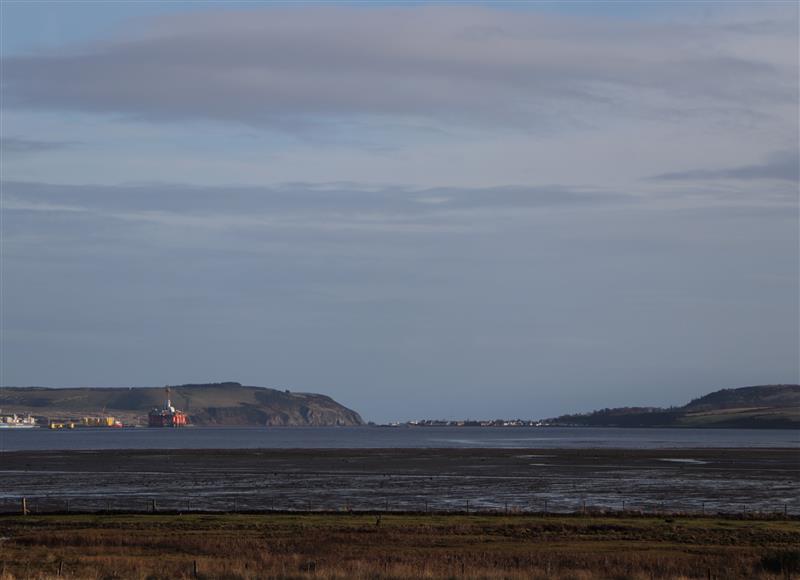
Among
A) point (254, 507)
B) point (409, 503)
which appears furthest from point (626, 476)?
point (254, 507)

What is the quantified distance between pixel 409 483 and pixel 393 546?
4470cm

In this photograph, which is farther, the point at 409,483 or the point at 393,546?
the point at 409,483

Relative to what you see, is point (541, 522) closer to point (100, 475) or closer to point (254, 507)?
point (254, 507)

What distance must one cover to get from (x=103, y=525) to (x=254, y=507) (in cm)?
1327

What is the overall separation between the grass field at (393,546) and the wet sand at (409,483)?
30.4 feet

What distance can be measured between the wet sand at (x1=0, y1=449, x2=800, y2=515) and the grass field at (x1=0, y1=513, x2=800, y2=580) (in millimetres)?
9277

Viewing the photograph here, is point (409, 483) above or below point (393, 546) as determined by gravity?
above

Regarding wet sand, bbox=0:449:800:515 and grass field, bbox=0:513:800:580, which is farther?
wet sand, bbox=0:449:800:515

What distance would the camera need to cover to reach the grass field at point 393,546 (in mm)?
43219

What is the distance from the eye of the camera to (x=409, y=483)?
96.5m

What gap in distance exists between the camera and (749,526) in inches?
2387

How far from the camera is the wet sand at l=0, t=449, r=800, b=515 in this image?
75625 mm

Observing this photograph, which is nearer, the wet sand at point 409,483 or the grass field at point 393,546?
the grass field at point 393,546

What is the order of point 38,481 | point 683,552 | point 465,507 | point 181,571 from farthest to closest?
1. point 38,481
2. point 465,507
3. point 683,552
4. point 181,571
